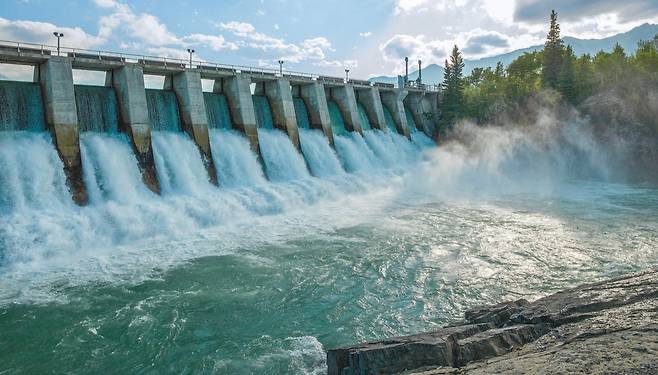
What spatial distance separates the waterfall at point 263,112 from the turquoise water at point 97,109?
35.7ft

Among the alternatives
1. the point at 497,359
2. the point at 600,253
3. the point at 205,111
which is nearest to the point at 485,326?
the point at 497,359

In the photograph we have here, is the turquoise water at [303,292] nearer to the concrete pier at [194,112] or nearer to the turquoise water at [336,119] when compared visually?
the concrete pier at [194,112]

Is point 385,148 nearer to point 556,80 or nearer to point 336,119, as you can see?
point 336,119

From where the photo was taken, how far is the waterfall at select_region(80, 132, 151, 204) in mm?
21672

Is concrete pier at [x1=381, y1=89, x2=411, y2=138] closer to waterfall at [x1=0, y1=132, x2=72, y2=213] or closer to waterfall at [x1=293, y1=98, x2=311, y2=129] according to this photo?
waterfall at [x1=293, y1=98, x2=311, y2=129]

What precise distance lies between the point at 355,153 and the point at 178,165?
55.4 ft

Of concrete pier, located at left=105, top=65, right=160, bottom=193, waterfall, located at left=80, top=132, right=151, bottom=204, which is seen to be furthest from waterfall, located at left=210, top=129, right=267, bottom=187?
waterfall, located at left=80, top=132, right=151, bottom=204

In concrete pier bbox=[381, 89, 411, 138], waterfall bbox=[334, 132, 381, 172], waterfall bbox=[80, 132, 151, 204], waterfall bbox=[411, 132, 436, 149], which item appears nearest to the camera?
waterfall bbox=[80, 132, 151, 204]

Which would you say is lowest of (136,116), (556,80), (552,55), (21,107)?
(136,116)

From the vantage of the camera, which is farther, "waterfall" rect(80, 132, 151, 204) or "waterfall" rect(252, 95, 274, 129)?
"waterfall" rect(252, 95, 274, 129)

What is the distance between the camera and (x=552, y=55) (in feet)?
181

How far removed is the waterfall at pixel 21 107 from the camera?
21.7 metres

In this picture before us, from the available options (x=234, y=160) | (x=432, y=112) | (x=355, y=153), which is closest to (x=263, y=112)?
(x=234, y=160)

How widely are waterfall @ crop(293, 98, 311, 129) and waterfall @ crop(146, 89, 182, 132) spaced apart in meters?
11.3
